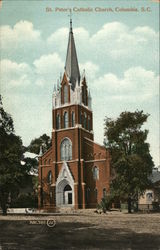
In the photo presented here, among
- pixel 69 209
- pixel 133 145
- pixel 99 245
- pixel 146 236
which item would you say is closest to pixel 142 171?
pixel 133 145

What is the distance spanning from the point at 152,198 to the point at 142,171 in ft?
54.3

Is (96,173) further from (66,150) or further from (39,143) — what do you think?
(39,143)

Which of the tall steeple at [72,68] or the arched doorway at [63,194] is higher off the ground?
the tall steeple at [72,68]

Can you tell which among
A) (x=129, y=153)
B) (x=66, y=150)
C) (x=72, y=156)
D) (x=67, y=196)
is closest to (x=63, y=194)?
(x=67, y=196)

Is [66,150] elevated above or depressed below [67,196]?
above

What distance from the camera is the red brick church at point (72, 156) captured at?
3738 cm

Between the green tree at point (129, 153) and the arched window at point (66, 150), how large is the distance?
1200 cm

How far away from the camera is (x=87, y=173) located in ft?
126

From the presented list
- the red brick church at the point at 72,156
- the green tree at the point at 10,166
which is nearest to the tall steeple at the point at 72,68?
the red brick church at the point at 72,156

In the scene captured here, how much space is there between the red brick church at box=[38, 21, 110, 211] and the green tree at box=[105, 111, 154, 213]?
9.64 m

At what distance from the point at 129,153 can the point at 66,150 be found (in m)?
13.6

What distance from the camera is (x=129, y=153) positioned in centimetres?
2747

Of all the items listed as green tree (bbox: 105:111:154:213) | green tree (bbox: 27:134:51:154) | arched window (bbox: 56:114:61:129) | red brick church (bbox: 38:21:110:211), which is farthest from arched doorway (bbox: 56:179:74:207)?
green tree (bbox: 105:111:154:213)

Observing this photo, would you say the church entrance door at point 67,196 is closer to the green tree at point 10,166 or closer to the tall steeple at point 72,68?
the tall steeple at point 72,68
